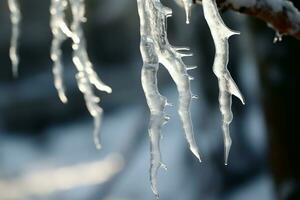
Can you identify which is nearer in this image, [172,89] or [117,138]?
[117,138]

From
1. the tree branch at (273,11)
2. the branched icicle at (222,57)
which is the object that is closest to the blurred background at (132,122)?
Answer: the tree branch at (273,11)

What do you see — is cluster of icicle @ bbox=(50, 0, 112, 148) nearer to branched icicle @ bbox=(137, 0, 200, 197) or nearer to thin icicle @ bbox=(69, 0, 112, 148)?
thin icicle @ bbox=(69, 0, 112, 148)

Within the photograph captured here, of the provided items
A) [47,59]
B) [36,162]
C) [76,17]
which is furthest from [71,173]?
[76,17]

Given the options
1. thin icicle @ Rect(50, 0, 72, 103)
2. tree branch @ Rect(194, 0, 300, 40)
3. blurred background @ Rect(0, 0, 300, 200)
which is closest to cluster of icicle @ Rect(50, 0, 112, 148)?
thin icicle @ Rect(50, 0, 72, 103)

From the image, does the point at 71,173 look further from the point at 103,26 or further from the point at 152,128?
the point at 152,128

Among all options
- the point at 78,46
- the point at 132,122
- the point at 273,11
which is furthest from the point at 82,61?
the point at 132,122

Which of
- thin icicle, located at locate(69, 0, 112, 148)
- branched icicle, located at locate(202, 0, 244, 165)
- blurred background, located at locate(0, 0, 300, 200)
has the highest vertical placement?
branched icicle, located at locate(202, 0, 244, 165)
